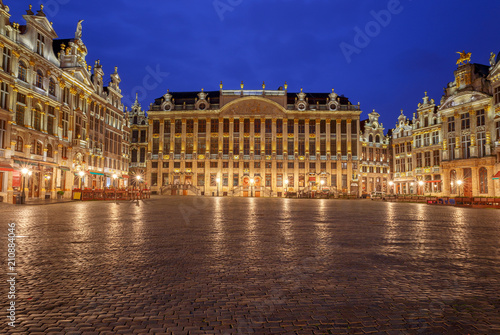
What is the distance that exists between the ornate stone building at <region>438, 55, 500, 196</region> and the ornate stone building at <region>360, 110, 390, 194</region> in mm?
22270

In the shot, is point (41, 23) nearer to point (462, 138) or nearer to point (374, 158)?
point (462, 138)

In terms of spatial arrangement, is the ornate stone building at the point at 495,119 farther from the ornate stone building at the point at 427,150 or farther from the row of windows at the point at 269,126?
the row of windows at the point at 269,126

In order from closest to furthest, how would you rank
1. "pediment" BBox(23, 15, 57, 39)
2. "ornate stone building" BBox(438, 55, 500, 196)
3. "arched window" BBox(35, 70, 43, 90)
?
"pediment" BBox(23, 15, 57, 39), "arched window" BBox(35, 70, 43, 90), "ornate stone building" BBox(438, 55, 500, 196)

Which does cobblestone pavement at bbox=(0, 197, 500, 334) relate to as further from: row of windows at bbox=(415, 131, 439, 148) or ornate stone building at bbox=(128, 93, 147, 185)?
ornate stone building at bbox=(128, 93, 147, 185)

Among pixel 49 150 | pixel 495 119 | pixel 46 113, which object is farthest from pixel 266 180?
pixel 46 113

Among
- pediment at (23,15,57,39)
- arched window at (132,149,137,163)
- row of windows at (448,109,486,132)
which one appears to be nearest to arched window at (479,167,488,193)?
row of windows at (448,109,486,132)

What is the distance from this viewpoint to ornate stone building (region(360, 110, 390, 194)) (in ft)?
233

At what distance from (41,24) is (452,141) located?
5462 cm

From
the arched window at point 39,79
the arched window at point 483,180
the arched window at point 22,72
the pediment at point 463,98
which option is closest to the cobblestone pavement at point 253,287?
the arched window at point 22,72

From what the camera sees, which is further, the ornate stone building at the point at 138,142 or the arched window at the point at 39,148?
the ornate stone building at the point at 138,142

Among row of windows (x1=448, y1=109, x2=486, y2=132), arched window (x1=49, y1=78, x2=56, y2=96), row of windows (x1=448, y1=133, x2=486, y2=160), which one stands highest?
arched window (x1=49, y1=78, x2=56, y2=96)

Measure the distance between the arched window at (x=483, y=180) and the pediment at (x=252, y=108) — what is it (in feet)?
115

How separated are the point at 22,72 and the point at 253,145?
40.6 m

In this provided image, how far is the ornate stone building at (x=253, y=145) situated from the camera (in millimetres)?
64688
